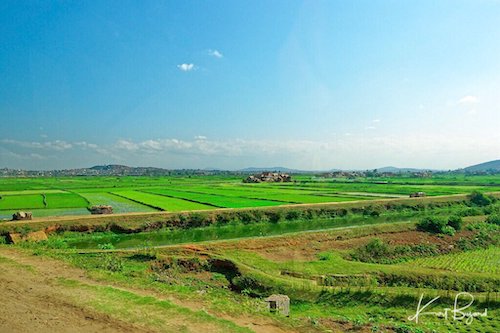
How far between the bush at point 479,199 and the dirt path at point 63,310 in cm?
4223

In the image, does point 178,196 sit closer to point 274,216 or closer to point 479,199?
point 274,216

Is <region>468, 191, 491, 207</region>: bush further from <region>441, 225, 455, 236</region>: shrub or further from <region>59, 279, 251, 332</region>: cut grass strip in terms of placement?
<region>59, 279, 251, 332</region>: cut grass strip

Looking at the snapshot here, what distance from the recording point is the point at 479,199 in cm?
4222

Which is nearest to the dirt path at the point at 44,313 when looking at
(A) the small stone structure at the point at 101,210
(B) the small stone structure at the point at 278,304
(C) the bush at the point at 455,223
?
(B) the small stone structure at the point at 278,304

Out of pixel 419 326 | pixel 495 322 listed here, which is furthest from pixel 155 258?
pixel 495 322

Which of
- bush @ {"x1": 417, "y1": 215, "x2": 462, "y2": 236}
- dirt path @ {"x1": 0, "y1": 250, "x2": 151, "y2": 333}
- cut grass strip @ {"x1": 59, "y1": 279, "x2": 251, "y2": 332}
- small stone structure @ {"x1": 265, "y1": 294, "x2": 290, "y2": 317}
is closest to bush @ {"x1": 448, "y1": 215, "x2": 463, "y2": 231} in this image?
bush @ {"x1": 417, "y1": 215, "x2": 462, "y2": 236}

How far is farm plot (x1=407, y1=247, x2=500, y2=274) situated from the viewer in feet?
55.6

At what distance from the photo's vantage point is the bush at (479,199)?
4135 centimetres

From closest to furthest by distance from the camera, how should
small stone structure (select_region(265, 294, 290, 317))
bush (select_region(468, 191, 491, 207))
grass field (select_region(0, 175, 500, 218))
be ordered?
1. small stone structure (select_region(265, 294, 290, 317))
2. grass field (select_region(0, 175, 500, 218))
3. bush (select_region(468, 191, 491, 207))

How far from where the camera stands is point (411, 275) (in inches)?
573

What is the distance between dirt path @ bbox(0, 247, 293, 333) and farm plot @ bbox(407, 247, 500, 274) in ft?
43.2

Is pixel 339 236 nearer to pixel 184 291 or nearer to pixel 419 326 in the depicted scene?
pixel 419 326

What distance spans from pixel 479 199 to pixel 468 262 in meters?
28.4

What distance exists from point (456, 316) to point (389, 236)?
49.3 feet
